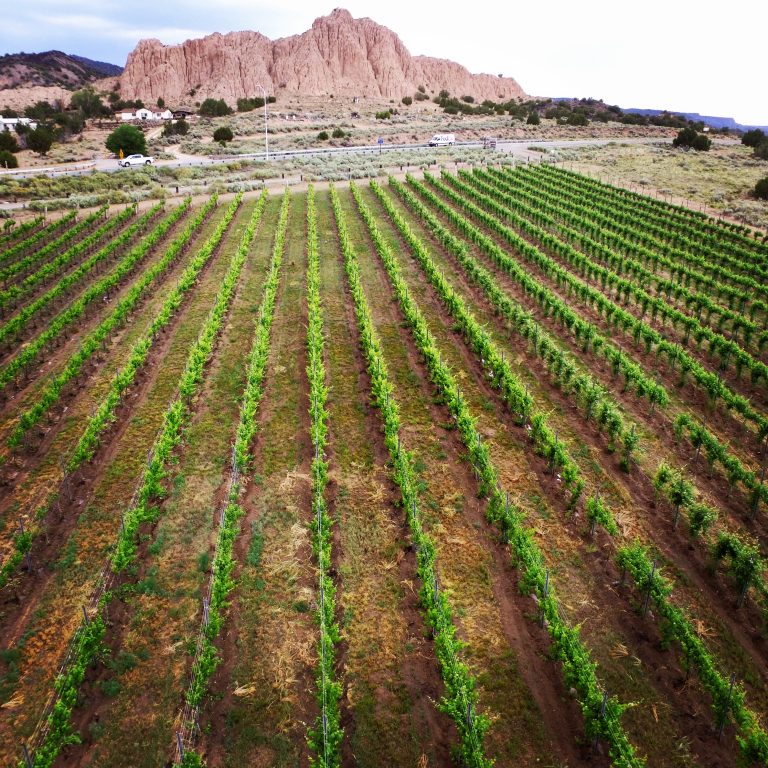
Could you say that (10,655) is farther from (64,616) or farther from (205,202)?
(205,202)

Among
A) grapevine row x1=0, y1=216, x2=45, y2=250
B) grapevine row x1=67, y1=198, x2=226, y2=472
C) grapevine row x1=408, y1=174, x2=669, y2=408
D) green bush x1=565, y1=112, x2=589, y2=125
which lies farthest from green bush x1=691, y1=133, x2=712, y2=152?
grapevine row x1=0, y1=216, x2=45, y2=250

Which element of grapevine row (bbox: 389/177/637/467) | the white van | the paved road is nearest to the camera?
grapevine row (bbox: 389/177/637/467)

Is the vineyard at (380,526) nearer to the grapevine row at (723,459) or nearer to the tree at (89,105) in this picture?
the grapevine row at (723,459)

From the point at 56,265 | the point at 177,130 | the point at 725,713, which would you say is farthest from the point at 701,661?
the point at 177,130

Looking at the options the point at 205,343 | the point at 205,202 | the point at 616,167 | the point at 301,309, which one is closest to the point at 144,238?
the point at 205,202

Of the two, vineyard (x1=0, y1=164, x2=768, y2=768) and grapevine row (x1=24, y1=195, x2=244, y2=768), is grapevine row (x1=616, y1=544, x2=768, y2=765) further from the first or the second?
grapevine row (x1=24, y1=195, x2=244, y2=768)

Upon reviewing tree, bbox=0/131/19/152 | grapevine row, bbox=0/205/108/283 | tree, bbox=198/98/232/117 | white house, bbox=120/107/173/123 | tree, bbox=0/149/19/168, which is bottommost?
grapevine row, bbox=0/205/108/283

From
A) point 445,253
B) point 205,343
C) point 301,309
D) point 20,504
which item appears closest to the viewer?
point 20,504
